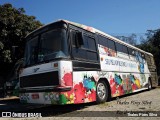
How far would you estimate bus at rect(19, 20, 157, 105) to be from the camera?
7.88 meters

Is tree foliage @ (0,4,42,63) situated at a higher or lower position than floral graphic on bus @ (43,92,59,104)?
higher

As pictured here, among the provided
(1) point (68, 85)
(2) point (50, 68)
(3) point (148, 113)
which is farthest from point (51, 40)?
(3) point (148, 113)

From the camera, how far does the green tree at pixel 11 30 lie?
18.2 meters

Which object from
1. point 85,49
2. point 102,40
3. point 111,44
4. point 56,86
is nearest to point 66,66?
point 56,86

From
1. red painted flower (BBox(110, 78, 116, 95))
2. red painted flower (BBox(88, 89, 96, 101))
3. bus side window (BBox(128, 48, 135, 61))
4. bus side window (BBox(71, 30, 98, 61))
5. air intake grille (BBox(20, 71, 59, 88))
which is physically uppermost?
bus side window (BBox(128, 48, 135, 61))

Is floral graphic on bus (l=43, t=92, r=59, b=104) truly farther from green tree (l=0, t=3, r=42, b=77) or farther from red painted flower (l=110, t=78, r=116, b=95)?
green tree (l=0, t=3, r=42, b=77)

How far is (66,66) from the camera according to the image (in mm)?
7906

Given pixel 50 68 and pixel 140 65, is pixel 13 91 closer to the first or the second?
pixel 50 68

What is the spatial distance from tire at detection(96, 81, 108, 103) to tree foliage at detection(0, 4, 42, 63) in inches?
383

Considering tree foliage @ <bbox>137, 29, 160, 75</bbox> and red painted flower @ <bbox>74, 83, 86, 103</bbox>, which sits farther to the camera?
tree foliage @ <bbox>137, 29, 160, 75</bbox>

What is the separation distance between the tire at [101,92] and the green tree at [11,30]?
29.3ft

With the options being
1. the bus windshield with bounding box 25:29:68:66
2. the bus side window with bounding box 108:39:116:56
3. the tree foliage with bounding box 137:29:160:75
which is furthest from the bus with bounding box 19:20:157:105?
the tree foliage with bounding box 137:29:160:75

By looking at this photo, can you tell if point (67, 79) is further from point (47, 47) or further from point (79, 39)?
point (79, 39)

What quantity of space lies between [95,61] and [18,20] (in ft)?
38.9
